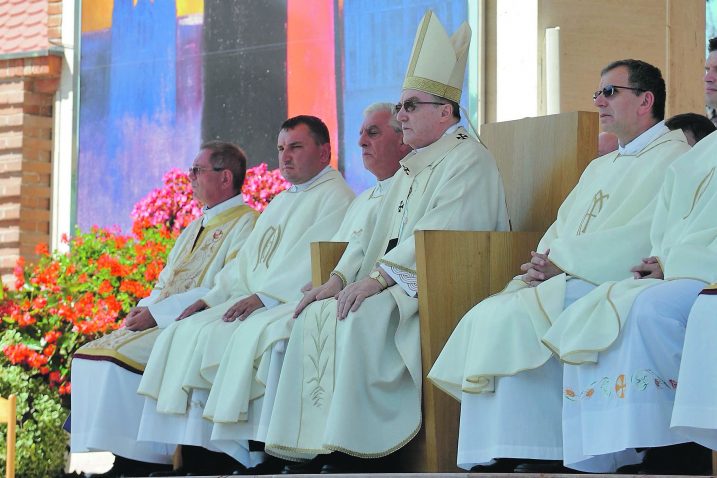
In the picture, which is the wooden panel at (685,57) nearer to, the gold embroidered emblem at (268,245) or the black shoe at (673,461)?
the gold embroidered emblem at (268,245)

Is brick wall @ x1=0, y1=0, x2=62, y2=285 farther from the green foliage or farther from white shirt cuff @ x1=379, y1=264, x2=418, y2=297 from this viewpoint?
white shirt cuff @ x1=379, y1=264, x2=418, y2=297

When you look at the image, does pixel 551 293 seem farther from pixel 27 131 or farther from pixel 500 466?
pixel 27 131

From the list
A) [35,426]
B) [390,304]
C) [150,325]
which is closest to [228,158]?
[150,325]

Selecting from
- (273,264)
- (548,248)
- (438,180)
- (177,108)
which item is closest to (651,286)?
(548,248)

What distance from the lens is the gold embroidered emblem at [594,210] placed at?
5.48 meters

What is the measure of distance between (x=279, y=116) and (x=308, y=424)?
5249 mm

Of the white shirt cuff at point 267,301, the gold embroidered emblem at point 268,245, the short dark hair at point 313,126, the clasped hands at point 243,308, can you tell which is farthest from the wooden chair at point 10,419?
the short dark hair at point 313,126

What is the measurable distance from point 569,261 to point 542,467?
753mm

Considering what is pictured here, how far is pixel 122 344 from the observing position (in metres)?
6.95

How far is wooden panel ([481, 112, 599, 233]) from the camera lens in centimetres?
602

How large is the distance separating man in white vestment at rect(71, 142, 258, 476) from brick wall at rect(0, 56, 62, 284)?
173 inches

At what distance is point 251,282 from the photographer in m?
7.00

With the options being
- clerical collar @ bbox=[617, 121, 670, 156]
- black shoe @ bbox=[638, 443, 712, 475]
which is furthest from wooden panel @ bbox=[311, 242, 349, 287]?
black shoe @ bbox=[638, 443, 712, 475]

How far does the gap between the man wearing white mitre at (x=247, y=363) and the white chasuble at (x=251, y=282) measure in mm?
12
